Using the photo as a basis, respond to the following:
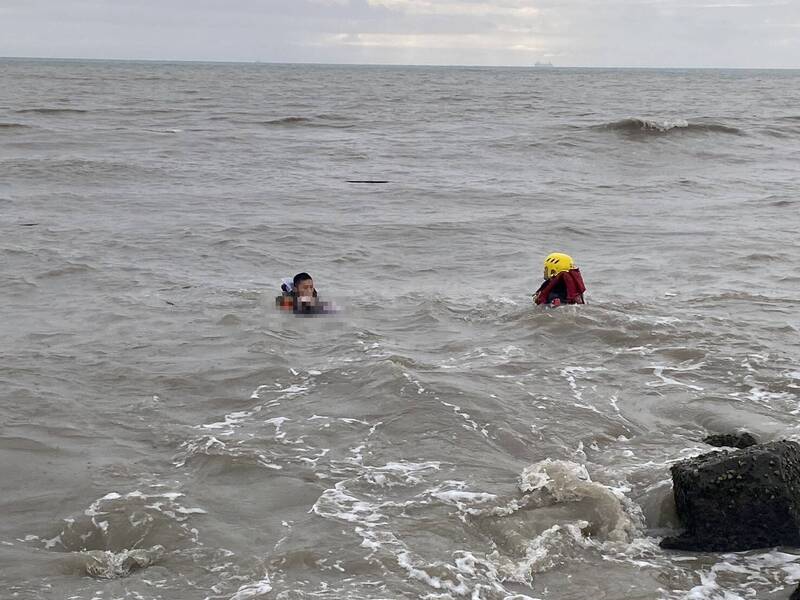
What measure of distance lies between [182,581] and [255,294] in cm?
710

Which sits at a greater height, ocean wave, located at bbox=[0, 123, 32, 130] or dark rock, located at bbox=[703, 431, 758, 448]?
ocean wave, located at bbox=[0, 123, 32, 130]

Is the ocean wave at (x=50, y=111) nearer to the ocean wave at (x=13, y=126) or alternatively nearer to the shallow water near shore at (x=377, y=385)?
the ocean wave at (x=13, y=126)

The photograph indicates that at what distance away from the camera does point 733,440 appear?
7.39 m

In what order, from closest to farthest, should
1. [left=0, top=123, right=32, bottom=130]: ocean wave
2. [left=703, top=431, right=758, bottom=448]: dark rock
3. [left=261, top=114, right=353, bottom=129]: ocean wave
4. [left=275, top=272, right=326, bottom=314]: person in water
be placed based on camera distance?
1. [left=703, top=431, right=758, bottom=448]: dark rock
2. [left=275, top=272, right=326, bottom=314]: person in water
3. [left=0, top=123, right=32, bottom=130]: ocean wave
4. [left=261, top=114, right=353, bottom=129]: ocean wave

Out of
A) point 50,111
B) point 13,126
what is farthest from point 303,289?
point 50,111

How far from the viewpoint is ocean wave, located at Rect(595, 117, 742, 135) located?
35.1 m

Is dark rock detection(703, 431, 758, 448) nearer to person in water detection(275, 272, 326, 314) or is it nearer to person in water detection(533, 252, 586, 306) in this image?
person in water detection(533, 252, 586, 306)

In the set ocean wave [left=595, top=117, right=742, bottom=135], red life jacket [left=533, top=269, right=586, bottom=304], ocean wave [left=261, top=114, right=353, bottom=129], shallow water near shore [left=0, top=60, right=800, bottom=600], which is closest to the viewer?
shallow water near shore [left=0, top=60, right=800, bottom=600]

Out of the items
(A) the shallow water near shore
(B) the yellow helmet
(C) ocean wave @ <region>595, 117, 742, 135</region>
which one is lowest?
(A) the shallow water near shore

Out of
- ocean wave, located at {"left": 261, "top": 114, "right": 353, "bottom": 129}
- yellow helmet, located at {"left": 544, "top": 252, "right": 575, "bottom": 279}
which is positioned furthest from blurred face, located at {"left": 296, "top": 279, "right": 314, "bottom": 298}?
ocean wave, located at {"left": 261, "top": 114, "right": 353, "bottom": 129}

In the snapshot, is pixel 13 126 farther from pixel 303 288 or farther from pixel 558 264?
pixel 558 264

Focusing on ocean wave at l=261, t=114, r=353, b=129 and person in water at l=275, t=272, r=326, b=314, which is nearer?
person in water at l=275, t=272, r=326, b=314

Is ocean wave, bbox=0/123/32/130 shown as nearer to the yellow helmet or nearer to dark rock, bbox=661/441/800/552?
the yellow helmet

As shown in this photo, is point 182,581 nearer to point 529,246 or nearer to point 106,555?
point 106,555
